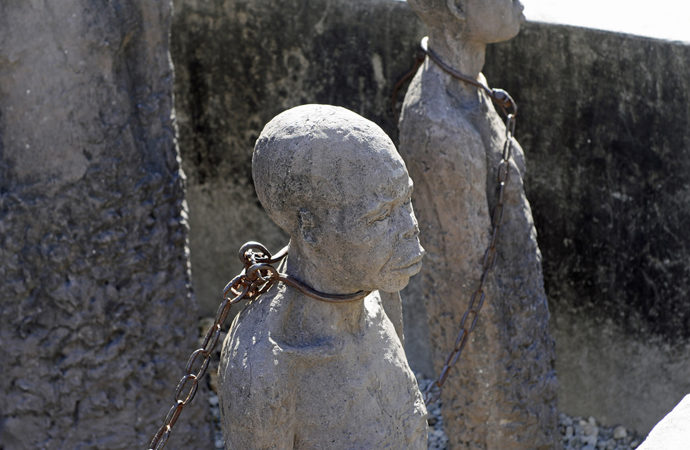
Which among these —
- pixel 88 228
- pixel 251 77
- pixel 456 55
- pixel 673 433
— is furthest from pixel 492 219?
pixel 251 77

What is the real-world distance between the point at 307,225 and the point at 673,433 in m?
0.83

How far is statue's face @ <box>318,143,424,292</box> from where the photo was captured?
2.23 m

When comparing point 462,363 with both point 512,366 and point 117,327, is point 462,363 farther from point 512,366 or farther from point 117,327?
point 117,327

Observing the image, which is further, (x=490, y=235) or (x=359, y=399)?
(x=490, y=235)

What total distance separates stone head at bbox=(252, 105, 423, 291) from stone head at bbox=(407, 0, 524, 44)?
1.26 m

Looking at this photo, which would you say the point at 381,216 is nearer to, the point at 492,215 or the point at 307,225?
the point at 307,225

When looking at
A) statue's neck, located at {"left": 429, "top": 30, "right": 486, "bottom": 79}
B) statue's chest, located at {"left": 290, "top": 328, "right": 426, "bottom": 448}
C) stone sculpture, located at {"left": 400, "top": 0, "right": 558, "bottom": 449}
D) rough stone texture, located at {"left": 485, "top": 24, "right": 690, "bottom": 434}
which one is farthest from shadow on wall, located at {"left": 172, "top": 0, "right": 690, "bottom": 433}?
statue's chest, located at {"left": 290, "top": 328, "right": 426, "bottom": 448}

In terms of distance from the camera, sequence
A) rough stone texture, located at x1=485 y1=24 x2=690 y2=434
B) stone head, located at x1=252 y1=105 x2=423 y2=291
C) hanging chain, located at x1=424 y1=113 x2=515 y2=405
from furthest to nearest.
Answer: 1. rough stone texture, located at x1=485 y1=24 x2=690 y2=434
2. hanging chain, located at x1=424 y1=113 x2=515 y2=405
3. stone head, located at x1=252 y1=105 x2=423 y2=291

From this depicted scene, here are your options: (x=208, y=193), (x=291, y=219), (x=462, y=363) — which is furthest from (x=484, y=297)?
(x=208, y=193)

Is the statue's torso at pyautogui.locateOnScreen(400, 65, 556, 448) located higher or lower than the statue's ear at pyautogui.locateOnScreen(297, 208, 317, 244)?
lower

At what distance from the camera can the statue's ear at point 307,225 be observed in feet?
7.38

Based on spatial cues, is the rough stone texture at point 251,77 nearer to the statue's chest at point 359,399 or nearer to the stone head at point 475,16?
the stone head at point 475,16

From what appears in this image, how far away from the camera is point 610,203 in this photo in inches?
172

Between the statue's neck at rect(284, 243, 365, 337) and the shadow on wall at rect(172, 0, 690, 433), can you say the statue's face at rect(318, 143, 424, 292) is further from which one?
the shadow on wall at rect(172, 0, 690, 433)
